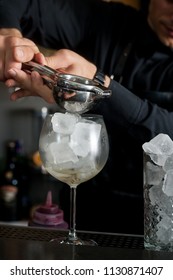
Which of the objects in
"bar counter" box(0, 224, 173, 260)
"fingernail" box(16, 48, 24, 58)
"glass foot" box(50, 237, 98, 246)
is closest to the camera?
"bar counter" box(0, 224, 173, 260)

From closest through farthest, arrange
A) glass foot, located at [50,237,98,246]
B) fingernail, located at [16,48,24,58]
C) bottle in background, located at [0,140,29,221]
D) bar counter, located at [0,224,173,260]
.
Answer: bar counter, located at [0,224,173,260] → glass foot, located at [50,237,98,246] → fingernail, located at [16,48,24,58] → bottle in background, located at [0,140,29,221]

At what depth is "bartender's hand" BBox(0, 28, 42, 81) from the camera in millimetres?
986

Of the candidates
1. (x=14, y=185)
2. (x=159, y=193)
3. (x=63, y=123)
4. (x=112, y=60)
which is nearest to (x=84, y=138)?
(x=63, y=123)

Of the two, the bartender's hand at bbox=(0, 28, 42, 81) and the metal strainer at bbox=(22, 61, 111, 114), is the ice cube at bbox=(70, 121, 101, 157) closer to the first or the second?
the metal strainer at bbox=(22, 61, 111, 114)

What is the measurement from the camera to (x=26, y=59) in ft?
3.26

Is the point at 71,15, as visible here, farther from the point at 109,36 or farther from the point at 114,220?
the point at 114,220

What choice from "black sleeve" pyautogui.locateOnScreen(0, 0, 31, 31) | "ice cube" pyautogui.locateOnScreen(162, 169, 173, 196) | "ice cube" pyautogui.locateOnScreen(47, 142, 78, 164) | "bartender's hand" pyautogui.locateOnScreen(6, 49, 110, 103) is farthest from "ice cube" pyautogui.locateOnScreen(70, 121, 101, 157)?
"black sleeve" pyautogui.locateOnScreen(0, 0, 31, 31)

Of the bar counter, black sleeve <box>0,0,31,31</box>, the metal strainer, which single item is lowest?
the bar counter

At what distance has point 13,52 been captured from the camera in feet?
3.26

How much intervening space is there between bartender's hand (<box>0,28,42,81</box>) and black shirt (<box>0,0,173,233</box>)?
288 millimetres

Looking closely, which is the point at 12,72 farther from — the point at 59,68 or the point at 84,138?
the point at 84,138

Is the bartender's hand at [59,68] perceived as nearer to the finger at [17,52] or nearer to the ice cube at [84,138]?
the finger at [17,52]
